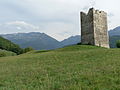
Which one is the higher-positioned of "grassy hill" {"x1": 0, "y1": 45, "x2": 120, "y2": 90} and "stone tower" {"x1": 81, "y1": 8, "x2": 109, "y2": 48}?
"stone tower" {"x1": 81, "y1": 8, "x2": 109, "y2": 48}

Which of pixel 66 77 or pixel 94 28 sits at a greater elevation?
pixel 94 28

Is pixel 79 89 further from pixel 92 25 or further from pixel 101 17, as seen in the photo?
pixel 101 17

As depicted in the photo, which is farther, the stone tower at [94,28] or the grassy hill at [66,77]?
the stone tower at [94,28]

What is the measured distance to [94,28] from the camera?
174 feet

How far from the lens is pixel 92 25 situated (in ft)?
174

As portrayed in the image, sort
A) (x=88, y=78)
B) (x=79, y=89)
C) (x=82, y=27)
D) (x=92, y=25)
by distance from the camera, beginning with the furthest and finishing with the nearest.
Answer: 1. (x=82, y=27)
2. (x=92, y=25)
3. (x=88, y=78)
4. (x=79, y=89)

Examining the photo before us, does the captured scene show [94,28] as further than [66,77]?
Yes

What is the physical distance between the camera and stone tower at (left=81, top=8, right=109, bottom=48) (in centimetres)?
5319

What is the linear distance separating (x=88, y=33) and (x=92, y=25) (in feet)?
8.92

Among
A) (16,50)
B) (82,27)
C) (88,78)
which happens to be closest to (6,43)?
(16,50)

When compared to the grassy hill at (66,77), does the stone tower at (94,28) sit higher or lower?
higher

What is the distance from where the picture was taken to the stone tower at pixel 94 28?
53.2 metres

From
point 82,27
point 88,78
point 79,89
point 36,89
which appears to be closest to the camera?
point 79,89

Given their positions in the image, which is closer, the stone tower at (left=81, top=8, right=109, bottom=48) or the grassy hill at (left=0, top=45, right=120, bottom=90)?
the grassy hill at (left=0, top=45, right=120, bottom=90)
